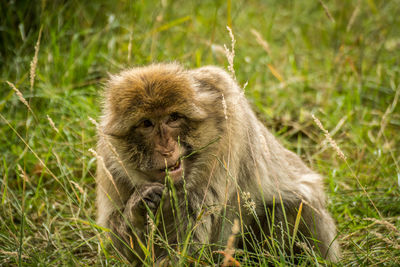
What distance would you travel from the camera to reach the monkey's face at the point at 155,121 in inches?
115

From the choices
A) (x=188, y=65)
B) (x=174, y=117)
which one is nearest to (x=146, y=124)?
(x=174, y=117)

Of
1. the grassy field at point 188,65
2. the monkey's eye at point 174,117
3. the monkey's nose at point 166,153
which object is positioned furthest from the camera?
the grassy field at point 188,65

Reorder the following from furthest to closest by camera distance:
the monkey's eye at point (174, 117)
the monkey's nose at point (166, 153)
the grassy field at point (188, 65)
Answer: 1. the grassy field at point (188, 65)
2. the monkey's eye at point (174, 117)
3. the monkey's nose at point (166, 153)

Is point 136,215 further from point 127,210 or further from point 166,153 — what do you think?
point 166,153

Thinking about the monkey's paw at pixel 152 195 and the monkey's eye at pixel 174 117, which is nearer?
the monkey's paw at pixel 152 195

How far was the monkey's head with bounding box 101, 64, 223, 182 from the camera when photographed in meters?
2.91

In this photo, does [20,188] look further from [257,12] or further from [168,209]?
[257,12]

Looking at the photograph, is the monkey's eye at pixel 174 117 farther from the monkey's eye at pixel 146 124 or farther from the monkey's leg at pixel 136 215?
the monkey's leg at pixel 136 215

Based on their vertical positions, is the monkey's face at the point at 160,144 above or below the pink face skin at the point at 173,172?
above

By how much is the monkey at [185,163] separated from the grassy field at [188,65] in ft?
1.63

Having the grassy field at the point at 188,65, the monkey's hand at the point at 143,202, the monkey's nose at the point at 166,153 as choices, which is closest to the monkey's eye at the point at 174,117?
the monkey's nose at the point at 166,153

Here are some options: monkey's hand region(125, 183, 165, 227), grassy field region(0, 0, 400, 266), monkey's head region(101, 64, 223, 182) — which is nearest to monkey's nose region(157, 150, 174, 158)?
monkey's head region(101, 64, 223, 182)

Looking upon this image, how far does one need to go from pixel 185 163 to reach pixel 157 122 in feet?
1.08

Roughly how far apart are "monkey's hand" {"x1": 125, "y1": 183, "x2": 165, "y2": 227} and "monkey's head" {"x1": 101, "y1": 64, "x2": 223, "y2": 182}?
0.10 metres
